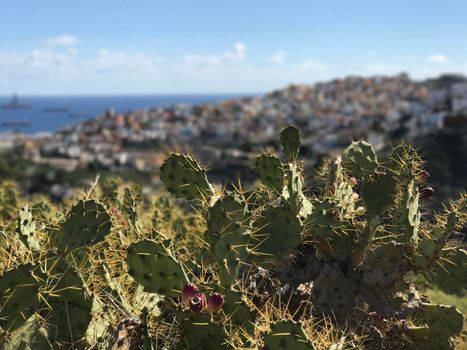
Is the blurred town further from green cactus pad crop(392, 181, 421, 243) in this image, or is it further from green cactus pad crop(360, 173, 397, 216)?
green cactus pad crop(392, 181, 421, 243)

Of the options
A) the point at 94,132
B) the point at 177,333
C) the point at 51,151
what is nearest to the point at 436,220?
the point at 177,333

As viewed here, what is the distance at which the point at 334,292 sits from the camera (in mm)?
2545

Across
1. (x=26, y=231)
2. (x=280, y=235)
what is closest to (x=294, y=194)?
(x=280, y=235)

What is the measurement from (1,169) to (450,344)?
51.9m

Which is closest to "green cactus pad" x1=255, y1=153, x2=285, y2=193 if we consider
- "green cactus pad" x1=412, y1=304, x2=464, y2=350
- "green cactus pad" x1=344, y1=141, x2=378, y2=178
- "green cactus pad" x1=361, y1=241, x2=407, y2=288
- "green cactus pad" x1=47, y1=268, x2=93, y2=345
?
"green cactus pad" x1=344, y1=141, x2=378, y2=178

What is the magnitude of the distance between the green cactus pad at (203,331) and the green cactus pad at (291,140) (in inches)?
42.4

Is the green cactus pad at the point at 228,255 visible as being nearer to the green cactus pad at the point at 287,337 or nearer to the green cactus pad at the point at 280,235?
the green cactus pad at the point at 280,235

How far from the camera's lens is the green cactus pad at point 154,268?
2229 millimetres

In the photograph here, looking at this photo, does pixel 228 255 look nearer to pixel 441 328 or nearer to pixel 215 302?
pixel 215 302

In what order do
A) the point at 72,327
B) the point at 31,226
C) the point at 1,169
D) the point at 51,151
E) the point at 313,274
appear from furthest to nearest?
1. the point at 51,151
2. the point at 1,169
3. the point at 313,274
4. the point at 31,226
5. the point at 72,327

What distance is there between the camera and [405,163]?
8.92ft

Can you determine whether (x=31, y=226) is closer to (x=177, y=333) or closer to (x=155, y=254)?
(x=155, y=254)

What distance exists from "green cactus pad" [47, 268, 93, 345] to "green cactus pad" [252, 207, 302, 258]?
796mm

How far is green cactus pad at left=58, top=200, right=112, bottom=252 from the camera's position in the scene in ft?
7.63
